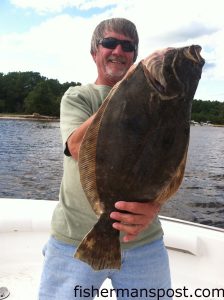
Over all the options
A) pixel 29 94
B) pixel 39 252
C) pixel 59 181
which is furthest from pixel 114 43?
pixel 29 94

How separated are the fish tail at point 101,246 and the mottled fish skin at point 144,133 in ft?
0.55

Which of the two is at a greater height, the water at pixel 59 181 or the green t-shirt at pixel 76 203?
the green t-shirt at pixel 76 203

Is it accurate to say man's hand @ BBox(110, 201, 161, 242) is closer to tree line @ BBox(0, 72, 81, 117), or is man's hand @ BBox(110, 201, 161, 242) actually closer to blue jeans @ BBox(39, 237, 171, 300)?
blue jeans @ BBox(39, 237, 171, 300)

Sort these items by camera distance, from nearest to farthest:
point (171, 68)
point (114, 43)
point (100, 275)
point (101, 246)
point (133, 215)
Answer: point (171, 68)
point (133, 215)
point (101, 246)
point (114, 43)
point (100, 275)

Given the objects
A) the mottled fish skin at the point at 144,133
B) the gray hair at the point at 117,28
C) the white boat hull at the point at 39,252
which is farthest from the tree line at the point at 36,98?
the mottled fish skin at the point at 144,133

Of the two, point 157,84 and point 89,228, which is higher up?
point 157,84

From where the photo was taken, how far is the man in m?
2.67

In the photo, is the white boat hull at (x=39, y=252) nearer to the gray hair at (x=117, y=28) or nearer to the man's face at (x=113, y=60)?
the man's face at (x=113, y=60)

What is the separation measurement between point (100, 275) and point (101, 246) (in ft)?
1.79

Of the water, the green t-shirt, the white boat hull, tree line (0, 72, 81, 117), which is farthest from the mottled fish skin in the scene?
tree line (0, 72, 81, 117)

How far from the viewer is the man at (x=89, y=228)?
8.77 feet

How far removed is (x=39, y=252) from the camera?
17.9 feet

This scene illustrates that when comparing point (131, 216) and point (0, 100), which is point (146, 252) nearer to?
point (131, 216)

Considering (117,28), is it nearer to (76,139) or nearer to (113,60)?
(113,60)
